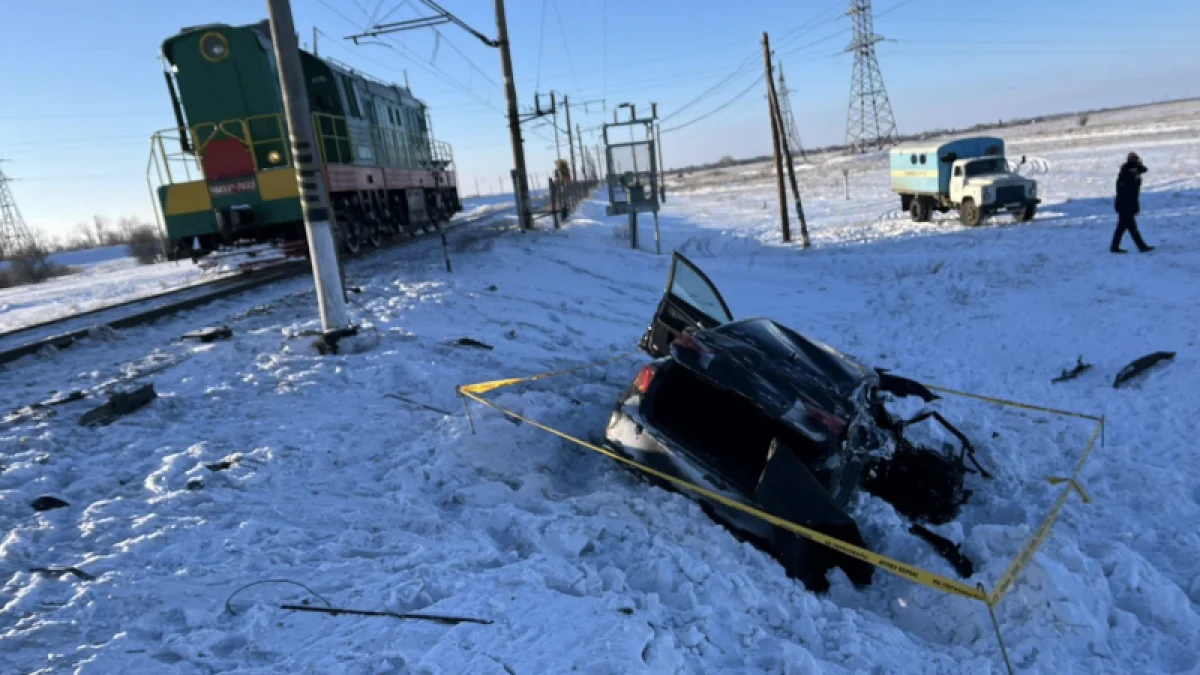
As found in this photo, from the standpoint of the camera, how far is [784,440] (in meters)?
3.96

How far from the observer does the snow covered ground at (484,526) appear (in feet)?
8.69

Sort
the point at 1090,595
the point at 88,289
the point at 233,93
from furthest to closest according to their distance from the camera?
the point at 88,289, the point at 233,93, the point at 1090,595

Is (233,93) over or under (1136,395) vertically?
over

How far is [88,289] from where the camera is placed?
14734 mm

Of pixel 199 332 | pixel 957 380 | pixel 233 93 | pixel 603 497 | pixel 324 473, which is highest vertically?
pixel 233 93

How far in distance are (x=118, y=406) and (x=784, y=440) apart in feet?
15.6

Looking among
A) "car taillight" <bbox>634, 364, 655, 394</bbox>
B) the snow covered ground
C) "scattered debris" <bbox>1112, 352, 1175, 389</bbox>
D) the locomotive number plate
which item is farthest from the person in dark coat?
the locomotive number plate

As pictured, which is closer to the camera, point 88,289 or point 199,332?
point 199,332

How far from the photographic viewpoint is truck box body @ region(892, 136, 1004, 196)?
21.9m

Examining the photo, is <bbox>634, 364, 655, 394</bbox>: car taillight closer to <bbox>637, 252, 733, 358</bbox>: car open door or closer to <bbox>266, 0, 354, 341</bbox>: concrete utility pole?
<bbox>637, 252, 733, 358</bbox>: car open door

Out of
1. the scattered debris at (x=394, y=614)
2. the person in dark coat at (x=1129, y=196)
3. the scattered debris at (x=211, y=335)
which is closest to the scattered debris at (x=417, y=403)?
the scattered debris at (x=394, y=614)

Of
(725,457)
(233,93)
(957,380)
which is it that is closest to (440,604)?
(725,457)

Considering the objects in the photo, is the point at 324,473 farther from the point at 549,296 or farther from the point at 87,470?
the point at 549,296

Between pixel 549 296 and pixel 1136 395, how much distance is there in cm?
752
